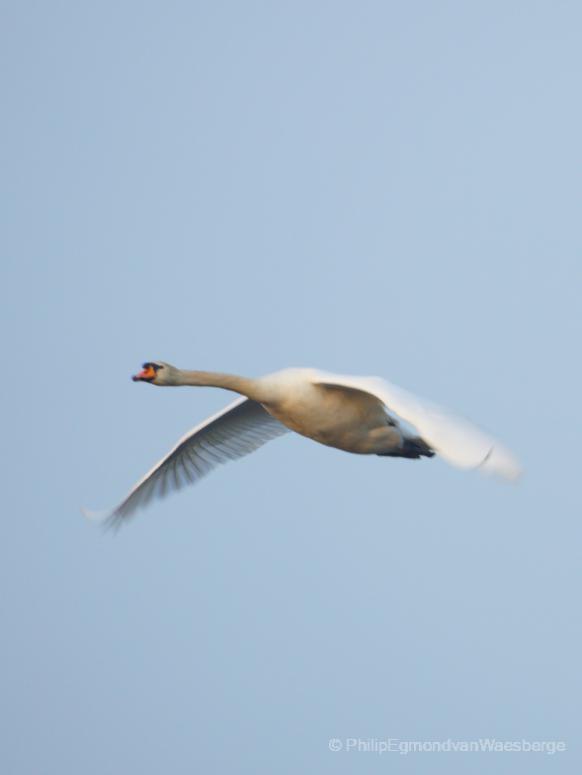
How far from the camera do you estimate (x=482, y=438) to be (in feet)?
57.6

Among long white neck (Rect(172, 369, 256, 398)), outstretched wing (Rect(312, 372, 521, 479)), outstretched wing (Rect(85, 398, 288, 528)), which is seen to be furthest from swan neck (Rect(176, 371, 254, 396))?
outstretched wing (Rect(85, 398, 288, 528))

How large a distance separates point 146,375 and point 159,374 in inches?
6.6

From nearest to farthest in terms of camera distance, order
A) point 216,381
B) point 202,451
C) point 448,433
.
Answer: point 448,433 → point 216,381 → point 202,451

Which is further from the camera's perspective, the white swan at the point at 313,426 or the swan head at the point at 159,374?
the swan head at the point at 159,374

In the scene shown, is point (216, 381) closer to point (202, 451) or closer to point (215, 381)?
point (215, 381)

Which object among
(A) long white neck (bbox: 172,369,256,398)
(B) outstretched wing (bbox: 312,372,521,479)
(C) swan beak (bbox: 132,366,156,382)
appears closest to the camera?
(B) outstretched wing (bbox: 312,372,521,479)

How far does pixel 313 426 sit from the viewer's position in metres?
22.5

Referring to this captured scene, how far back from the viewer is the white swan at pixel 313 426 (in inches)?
699

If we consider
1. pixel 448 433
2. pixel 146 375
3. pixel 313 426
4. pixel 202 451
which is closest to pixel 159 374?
pixel 146 375

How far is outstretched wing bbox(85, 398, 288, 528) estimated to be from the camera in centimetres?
2597

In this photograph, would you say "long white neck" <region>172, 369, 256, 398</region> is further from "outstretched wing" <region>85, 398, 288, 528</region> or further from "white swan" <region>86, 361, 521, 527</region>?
"outstretched wing" <region>85, 398, 288, 528</region>

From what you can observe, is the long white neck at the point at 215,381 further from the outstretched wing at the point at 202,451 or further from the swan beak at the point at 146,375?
the outstretched wing at the point at 202,451

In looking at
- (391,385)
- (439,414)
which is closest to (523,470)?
(439,414)

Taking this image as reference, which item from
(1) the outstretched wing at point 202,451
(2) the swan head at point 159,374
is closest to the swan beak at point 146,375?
(2) the swan head at point 159,374
